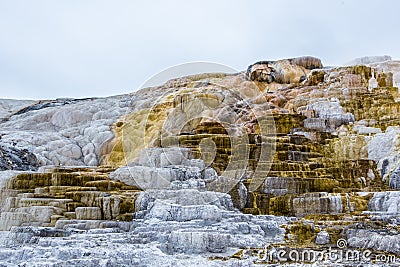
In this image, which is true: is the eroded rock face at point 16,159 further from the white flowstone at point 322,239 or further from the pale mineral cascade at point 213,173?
the white flowstone at point 322,239

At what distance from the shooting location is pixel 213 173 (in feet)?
37.3

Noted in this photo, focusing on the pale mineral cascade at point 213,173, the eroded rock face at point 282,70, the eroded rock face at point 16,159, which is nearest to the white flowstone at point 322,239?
the pale mineral cascade at point 213,173

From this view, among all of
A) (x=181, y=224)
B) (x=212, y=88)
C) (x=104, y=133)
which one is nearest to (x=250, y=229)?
(x=181, y=224)

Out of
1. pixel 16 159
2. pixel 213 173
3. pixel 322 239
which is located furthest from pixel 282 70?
pixel 322 239

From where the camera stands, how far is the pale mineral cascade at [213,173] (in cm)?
740

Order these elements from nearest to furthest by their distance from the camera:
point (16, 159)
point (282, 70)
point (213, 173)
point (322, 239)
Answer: point (322, 239)
point (213, 173)
point (16, 159)
point (282, 70)

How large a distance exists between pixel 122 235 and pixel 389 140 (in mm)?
8422

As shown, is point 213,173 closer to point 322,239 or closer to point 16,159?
point 322,239

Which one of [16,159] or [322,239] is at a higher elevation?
[16,159]

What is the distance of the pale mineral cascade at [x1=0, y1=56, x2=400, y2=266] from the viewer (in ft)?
24.3

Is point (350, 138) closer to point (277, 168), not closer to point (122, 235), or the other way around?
point (277, 168)

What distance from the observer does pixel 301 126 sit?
1614 centimetres

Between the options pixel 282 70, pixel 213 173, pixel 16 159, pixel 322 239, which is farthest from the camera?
pixel 282 70

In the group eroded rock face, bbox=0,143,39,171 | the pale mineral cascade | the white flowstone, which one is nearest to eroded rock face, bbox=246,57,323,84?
the pale mineral cascade
